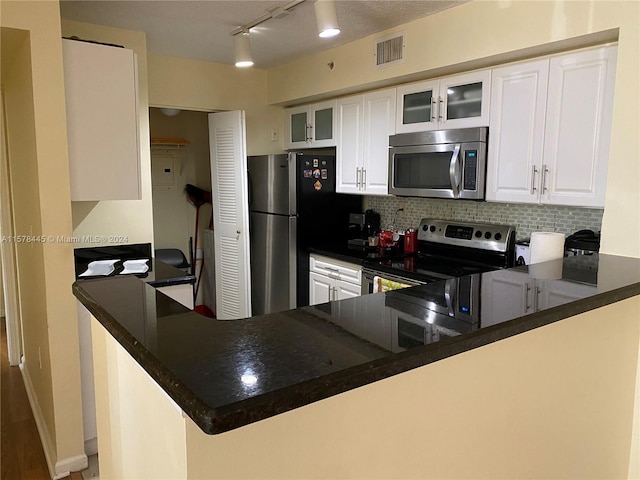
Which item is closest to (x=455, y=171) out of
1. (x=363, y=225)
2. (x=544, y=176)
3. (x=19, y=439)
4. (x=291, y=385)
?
(x=544, y=176)

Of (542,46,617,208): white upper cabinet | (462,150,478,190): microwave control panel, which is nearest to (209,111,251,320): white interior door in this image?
(462,150,478,190): microwave control panel

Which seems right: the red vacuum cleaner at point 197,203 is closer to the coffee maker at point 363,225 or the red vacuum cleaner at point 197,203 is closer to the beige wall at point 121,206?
the coffee maker at point 363,225

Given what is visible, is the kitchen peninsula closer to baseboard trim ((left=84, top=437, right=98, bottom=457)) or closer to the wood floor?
baseboard trim ((left=84, top=437, right=98, bottom=457))

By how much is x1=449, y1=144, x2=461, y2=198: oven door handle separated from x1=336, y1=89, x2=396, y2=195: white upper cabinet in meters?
0.62

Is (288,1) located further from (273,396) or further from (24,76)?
(273,396)

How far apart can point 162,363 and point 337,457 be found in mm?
Answer: 419

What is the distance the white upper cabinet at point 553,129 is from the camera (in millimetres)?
2385

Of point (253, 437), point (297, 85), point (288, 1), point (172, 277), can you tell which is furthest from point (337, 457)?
point (297, 85)

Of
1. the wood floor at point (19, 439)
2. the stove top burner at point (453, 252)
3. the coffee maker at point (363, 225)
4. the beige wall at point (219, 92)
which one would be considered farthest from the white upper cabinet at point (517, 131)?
the wood floor at point (19, 439)

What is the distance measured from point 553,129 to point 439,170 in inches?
28.9

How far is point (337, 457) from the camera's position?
1004 millimetres

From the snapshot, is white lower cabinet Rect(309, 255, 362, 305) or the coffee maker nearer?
white lower cabinet Rect(309, 255, 362, 305)

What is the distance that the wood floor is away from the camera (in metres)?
2.46

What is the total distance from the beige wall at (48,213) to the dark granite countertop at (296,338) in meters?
0.96
